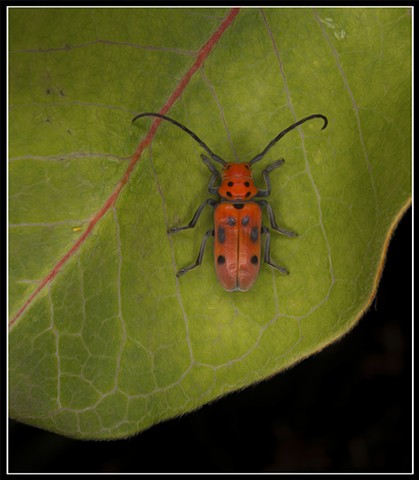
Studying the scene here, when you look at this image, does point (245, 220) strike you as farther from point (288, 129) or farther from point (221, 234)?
point (288, 129)

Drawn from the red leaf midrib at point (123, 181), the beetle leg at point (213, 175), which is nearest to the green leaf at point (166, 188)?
the red leaf midrib at point (123, 181)

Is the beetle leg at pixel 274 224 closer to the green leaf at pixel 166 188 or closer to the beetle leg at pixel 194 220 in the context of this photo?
the green leaf at pixel 166 188

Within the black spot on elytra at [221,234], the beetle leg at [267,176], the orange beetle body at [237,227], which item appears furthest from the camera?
the black spot on elytra at [221,234]

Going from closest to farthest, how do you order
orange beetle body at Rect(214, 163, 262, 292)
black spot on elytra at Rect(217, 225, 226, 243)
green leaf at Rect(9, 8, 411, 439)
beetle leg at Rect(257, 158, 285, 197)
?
green leaf at Rect(9, 8, 411, 439) → beetle leg at Rect(257, 158, 285, 197) → orange beetle body at Rect(214, 163, 262, 292) → black spot on elytra at Rect(217, 225, 226, 243)

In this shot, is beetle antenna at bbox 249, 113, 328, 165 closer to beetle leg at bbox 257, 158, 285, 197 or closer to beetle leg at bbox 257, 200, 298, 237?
beetle leg at bbox 257, 158, 285, 197

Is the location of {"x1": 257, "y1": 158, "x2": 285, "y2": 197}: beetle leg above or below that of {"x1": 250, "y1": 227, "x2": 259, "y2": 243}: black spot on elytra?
above

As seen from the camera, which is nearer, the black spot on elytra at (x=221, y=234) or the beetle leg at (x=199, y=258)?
the beetle leg at (x=199, y=258)

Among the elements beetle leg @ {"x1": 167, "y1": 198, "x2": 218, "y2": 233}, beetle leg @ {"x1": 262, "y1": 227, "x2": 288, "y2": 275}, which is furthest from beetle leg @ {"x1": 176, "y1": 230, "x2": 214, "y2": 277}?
beetle leg @ {"x1": 262, "y1": 227, "x2": 288, "y2": 275}
